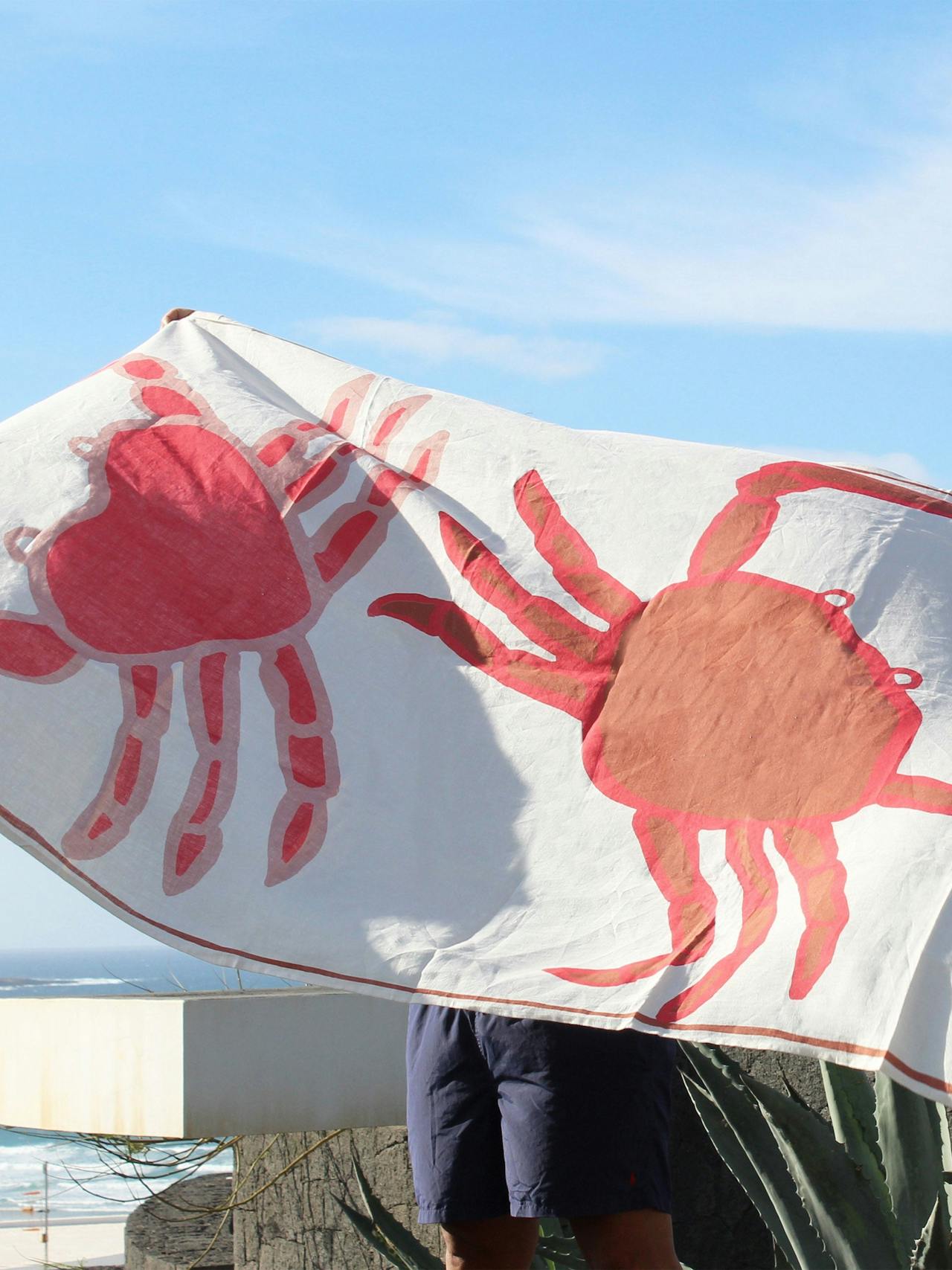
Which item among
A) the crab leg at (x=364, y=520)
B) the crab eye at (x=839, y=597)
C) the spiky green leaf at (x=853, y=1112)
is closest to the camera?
the crab eye at (x=839, y=597)

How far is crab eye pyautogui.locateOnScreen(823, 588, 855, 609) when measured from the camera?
165 cm

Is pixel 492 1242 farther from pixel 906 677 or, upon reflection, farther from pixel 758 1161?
pixel 906 677

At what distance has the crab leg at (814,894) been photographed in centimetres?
136

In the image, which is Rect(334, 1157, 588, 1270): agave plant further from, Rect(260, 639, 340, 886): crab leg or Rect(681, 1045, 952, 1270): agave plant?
Rect(260, 639, 340, 886): crab leg

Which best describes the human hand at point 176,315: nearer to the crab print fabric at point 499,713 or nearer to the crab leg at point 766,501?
the crab print fabric at point 499,713

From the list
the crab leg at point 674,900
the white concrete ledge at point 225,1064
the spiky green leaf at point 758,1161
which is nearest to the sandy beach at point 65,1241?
the white concrete ledge at point 225,1064

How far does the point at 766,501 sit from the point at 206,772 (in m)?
0.77

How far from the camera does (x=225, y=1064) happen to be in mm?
3146

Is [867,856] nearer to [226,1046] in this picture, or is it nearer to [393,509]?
[393,509]

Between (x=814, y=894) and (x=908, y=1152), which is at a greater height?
(x=814, y=894)

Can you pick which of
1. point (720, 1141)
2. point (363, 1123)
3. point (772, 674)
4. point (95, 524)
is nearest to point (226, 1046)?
point (363, 1123)

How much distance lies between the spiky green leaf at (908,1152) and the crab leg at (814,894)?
673 millimetres

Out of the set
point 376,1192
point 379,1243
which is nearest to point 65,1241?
point 376,1192

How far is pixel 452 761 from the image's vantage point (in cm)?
Result: 172
